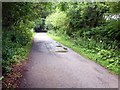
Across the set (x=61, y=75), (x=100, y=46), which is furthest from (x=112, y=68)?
(x=100, y=46)

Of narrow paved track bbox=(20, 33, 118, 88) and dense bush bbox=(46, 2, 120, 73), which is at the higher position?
dense bush bbox=(46, 2, 120, 73)

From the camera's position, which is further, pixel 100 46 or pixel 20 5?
pixel 100 46

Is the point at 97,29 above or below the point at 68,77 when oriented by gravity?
above

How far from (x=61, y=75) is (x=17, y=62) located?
2826 millimetres

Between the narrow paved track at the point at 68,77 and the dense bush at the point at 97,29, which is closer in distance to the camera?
the narrow paved track at the point at 68,77

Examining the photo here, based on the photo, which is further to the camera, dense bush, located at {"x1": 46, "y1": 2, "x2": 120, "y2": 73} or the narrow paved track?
dense bush, located at {"x1": 46, "y1": 2, "x2": 120, "y2": 73}

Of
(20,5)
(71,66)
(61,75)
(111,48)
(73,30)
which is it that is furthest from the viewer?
(73,30)

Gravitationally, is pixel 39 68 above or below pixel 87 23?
below

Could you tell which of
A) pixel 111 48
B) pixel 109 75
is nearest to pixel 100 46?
pixel 111 48

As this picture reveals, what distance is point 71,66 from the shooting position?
11.2 m

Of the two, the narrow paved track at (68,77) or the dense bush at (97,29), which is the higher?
the dense bush at (97,29)

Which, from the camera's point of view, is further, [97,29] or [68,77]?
[97,29]

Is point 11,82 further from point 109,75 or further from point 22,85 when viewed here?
point 109,75

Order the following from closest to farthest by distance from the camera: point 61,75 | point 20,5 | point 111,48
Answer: point 61,75, point 20,5, point 111,48
